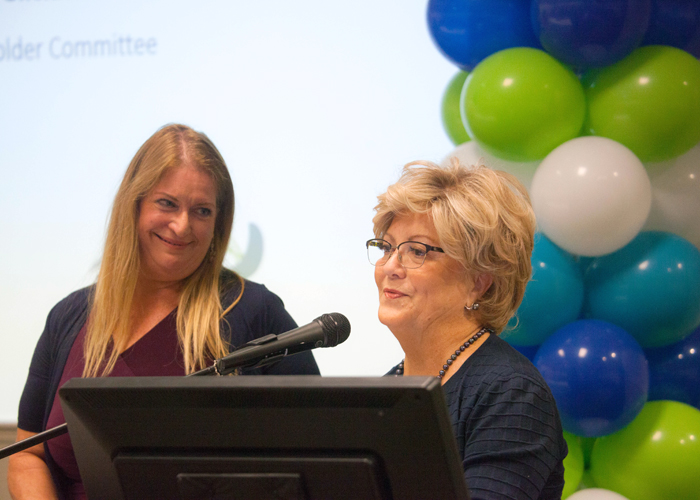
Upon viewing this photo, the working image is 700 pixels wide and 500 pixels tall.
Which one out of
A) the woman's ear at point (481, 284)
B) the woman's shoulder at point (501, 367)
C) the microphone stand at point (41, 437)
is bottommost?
the woman's shoulder at point (501, 367)

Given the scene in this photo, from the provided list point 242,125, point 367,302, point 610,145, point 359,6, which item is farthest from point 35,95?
point 610,145

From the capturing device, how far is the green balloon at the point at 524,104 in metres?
1.88

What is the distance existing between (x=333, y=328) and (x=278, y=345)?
0.36 feet

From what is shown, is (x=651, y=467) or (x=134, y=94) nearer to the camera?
(x=651, y=467)

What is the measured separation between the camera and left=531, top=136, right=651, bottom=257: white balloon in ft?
5.87

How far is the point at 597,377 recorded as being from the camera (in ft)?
5.94

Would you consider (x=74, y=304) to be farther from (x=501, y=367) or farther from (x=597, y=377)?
(x=597, y=377)

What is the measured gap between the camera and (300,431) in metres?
0.67

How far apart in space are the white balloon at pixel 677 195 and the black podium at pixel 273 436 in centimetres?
158

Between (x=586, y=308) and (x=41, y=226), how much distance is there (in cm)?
223

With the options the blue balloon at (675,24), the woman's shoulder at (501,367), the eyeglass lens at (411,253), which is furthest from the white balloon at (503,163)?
the woman's shoulder at (501,367)

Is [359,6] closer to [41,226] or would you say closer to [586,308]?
[586,308]

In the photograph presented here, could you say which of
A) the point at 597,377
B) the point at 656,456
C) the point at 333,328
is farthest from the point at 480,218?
the point at 656,456

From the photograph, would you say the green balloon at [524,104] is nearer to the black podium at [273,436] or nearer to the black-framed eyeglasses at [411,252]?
the black-framed eyeglasses at [411,252]
